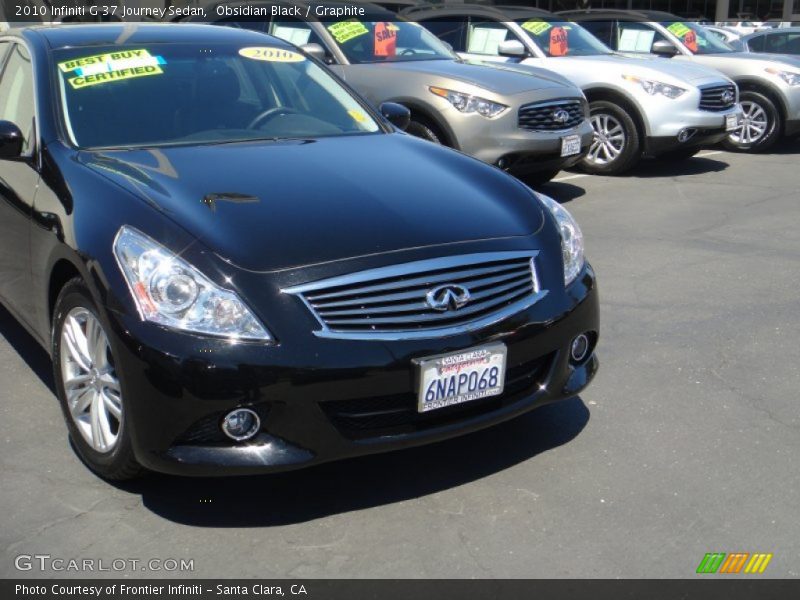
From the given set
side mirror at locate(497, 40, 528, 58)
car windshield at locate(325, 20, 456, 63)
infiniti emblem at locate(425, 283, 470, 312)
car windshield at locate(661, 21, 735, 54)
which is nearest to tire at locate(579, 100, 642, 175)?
side mirror at locate(497, 40, 528, 58)

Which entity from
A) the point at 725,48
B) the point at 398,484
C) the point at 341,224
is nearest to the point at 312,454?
the point at 398,484

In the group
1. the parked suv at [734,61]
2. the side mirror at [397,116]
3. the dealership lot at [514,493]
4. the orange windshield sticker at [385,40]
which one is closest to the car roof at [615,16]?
the parked suv at [734,61]

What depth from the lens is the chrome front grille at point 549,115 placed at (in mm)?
8531

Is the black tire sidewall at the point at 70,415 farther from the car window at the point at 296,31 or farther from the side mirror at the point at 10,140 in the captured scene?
the car window at the point at 296,31

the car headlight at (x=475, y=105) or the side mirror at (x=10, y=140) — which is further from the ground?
the side mirror at (x=10, y=140)

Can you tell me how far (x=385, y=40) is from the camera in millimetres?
9570

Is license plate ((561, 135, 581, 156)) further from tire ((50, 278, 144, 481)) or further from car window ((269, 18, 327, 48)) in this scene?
tire ((50, 278, 144, 481))

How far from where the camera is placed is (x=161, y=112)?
15.1 feet

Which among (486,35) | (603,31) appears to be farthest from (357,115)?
(603,31)

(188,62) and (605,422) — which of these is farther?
(188,62)

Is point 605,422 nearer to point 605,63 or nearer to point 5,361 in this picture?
point 5,361

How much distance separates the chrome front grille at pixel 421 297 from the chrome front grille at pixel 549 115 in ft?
16.6

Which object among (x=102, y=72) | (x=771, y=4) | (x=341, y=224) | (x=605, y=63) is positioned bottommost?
(x=771, y=4)

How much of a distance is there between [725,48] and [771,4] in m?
28.2
